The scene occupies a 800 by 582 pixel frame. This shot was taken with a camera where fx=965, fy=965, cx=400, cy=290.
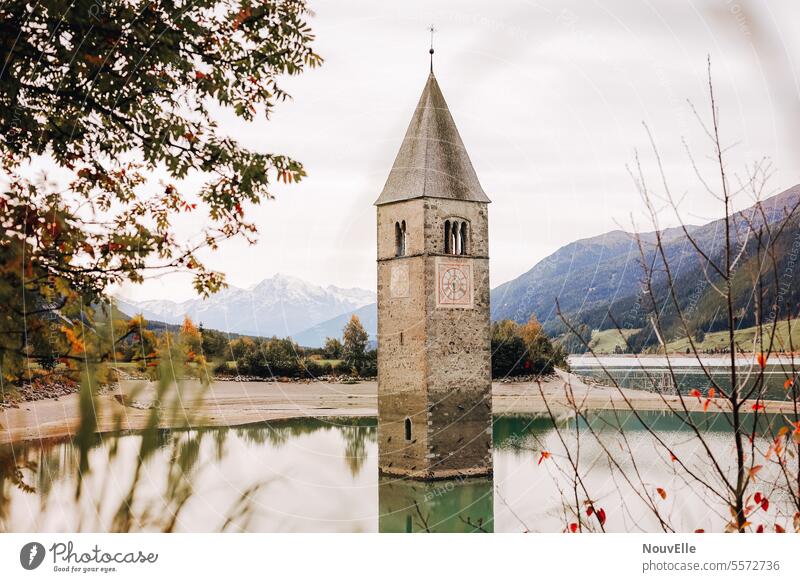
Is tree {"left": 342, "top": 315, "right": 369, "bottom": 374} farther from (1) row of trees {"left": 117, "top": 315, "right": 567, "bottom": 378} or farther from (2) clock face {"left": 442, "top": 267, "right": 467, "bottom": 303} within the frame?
(2) clock face {"left": 442, "top": 267, "right": 467, "bottom": 303}

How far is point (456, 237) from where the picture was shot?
71.8 ft

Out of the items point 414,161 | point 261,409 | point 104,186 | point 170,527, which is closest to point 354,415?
point 261,409

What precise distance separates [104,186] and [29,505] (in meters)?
2.14

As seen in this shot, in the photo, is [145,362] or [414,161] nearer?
[145,362]

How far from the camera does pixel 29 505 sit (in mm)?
5574

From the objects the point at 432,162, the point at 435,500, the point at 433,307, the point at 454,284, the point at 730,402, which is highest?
the point at 432,162

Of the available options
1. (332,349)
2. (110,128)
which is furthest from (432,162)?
(110,128)

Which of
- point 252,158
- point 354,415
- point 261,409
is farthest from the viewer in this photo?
point 354,415

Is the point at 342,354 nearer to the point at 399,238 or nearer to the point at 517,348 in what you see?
the point at 517,348

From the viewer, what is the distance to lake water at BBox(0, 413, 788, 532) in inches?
158

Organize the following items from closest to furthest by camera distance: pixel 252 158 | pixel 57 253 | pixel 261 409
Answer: pixel 57 253 → pixel 252 158 → pixel 261 409

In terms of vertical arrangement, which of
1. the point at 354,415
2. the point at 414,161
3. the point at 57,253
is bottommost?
the point at 354,415

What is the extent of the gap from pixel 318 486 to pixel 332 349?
13.8m
